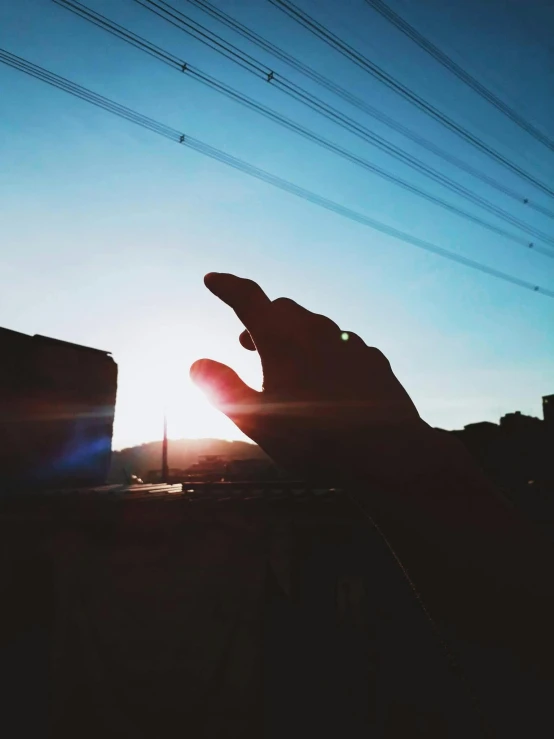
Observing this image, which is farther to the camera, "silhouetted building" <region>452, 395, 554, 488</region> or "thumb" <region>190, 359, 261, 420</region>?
"silhouetted building" <region>452, 395, 554, 488</region>

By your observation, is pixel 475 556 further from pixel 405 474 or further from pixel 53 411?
pixel 53 411

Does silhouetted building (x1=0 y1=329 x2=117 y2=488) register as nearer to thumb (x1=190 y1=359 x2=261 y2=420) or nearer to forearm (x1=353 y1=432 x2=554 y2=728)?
thumb (x1=190 y1=359 x2=261 y2=420)

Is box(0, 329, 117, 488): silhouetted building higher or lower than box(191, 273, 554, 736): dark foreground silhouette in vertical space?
higher

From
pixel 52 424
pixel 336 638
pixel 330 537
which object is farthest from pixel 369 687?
pixel 52 424

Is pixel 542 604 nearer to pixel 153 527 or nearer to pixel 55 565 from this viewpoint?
pixel 153 527

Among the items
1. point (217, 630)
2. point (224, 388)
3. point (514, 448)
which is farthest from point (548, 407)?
point (224, 388)

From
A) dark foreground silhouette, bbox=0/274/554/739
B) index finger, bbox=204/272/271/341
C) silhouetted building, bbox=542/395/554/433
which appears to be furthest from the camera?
silhouetted building, bbox=542/395/554/433

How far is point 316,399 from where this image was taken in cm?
94

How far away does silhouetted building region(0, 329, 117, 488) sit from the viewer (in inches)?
548

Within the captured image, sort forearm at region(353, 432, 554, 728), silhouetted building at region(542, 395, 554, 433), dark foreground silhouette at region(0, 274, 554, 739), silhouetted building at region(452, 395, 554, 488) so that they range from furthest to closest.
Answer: silhouetted building at region(542, 395, 554, 433) < silhouetted building at region(452, 395, 554, 488) < dark foreground silhouette at region(0, 274, 554, 739) < forearm at region(353, 432, 554, 728)

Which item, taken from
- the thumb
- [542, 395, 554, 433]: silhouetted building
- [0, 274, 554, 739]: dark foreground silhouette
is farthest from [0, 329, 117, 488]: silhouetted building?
[542, 395, 554, 433]: silhouetted building

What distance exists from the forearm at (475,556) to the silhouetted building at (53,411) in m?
15.0

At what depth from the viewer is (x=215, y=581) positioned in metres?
6.72

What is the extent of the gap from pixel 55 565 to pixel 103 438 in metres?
11.2
